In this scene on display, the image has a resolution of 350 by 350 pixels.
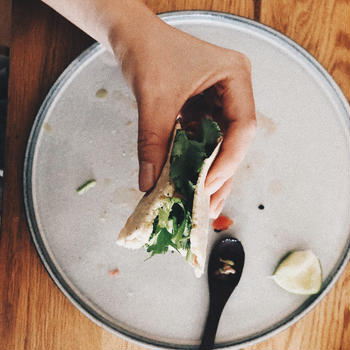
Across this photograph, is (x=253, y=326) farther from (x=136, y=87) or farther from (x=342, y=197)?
(x=136, y=87)

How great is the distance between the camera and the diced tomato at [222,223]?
100cm

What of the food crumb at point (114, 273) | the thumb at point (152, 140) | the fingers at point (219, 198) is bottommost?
the food crumb at point (114, 273)

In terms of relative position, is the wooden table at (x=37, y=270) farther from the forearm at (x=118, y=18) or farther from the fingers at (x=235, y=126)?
the fingers at (x=235, y=126)

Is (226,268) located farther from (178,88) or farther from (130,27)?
(130,27)

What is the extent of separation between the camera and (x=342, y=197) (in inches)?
40.6

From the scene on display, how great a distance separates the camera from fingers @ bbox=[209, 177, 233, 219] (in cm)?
95

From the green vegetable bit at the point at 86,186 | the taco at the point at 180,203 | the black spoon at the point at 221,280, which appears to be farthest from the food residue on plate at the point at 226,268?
the green vegetable bit at the point at 86,186

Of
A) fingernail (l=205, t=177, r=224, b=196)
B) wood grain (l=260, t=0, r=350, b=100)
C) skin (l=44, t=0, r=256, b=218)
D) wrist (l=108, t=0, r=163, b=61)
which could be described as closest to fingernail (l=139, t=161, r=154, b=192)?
skin (l=44, t=0, r=256, b=218)

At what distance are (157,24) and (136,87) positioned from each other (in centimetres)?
15

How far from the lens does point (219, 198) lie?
0.96m

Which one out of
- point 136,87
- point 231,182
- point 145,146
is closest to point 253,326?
point 231,182

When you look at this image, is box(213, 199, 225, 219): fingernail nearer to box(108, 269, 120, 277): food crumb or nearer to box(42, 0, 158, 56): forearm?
box(108, 269, 120, 277): food crumb

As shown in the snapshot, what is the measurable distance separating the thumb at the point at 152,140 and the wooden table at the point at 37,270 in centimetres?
33

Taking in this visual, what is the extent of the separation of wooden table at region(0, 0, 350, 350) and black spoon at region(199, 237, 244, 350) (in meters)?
0.13
